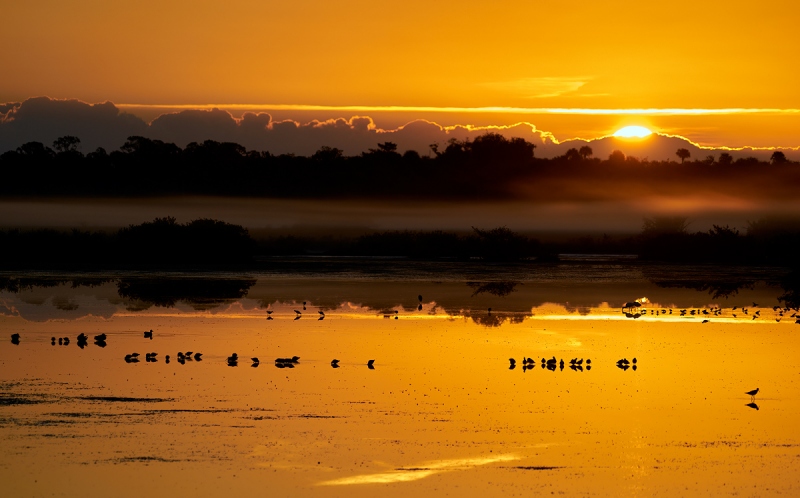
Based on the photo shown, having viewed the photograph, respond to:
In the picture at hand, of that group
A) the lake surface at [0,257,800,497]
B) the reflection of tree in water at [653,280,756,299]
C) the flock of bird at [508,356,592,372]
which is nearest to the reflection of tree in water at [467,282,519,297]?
the lake surface at [0,257,800,497]

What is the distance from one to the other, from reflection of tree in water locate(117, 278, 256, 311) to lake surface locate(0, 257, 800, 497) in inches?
33.0

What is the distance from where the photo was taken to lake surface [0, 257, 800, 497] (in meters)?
17.0

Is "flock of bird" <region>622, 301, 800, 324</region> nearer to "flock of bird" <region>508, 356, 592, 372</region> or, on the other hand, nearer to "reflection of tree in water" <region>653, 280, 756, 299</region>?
"reflection of tree in water" <region>653, 280, 756, 299</region>

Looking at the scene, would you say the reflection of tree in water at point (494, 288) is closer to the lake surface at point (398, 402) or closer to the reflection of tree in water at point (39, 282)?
the lake surface at point (398, 402)

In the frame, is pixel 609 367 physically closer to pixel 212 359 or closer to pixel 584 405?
pixel 584 405

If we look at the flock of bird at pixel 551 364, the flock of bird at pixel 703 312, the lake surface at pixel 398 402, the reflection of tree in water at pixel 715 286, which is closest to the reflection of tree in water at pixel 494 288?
the lake surface at pixel 398 402

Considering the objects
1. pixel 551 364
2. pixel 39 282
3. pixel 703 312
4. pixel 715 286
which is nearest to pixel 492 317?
pixel 703 312

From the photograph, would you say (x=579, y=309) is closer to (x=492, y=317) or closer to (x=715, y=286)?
(x=492, y=317)

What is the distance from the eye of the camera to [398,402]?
902 inches

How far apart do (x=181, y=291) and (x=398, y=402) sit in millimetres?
33481

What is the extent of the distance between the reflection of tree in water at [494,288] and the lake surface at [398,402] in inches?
328

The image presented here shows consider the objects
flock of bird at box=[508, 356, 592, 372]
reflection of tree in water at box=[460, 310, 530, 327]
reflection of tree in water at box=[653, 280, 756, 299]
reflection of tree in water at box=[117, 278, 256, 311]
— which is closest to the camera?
flock of bird at box=[508, 356, 592, 372]

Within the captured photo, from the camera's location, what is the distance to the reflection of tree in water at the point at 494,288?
5506 cm

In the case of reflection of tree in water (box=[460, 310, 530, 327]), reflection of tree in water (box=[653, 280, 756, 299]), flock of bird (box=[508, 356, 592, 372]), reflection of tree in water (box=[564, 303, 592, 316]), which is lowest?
reflection of tree in water (box=[653, 280, 756, 299])
